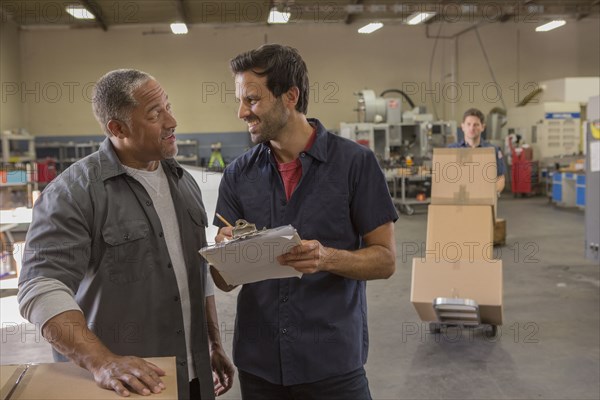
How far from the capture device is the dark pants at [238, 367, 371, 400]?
1343mm

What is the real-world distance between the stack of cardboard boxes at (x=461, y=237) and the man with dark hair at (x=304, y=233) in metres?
2.03

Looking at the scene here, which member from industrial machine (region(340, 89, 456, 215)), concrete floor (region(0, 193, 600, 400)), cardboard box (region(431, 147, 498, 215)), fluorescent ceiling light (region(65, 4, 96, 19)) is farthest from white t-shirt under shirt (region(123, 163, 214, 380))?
fluorescent ceiling light (region(65, 4, 96, 19))

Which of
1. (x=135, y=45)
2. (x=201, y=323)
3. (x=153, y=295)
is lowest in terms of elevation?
(x=201, y=323)

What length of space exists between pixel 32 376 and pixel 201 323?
0.48 m

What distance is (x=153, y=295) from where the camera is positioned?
138 centimetres

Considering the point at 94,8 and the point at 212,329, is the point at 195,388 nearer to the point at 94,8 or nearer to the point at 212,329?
the point at 212,329

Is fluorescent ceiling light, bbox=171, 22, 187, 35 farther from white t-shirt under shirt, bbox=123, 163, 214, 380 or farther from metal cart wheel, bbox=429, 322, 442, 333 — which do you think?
white t-shirt under shirt, bbox=123, 163, 214, 380

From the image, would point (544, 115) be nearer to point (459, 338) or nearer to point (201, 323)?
point (459, 338)

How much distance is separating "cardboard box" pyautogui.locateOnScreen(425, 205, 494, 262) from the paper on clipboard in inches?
90.6

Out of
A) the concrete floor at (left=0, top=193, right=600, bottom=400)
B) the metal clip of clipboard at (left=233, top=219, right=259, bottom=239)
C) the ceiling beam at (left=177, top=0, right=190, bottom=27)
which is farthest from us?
the ceiling beam at (left=177, top=0, right=190, bottom=27)

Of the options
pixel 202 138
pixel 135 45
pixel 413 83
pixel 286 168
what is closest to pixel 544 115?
pixel 413 83

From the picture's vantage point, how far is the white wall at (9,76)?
967cm

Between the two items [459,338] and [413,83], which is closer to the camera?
[459,338]

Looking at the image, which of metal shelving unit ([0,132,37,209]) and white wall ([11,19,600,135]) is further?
white wall ([11,19,600,135])
